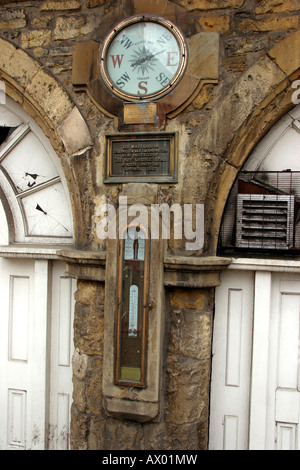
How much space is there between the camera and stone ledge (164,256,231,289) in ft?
9.46

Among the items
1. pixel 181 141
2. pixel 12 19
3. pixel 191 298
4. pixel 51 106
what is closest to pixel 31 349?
pixel 191 298

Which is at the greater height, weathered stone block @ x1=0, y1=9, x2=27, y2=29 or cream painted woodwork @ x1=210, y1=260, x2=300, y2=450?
weathered stone block @ x1=0, y1=9, x2=27, y2=29

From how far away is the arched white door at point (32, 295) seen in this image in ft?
11.8

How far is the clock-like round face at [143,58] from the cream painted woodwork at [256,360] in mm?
1476

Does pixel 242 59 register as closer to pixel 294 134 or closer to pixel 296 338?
pixel 294 134

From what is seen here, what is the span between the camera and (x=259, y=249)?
125 inches

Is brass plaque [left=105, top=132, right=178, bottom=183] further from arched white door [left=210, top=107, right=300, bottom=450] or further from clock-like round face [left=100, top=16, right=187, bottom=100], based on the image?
arched white door [left=210, top=107, right=300, bottom=450]

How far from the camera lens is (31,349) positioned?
365cm

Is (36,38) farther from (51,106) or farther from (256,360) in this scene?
(256,360)

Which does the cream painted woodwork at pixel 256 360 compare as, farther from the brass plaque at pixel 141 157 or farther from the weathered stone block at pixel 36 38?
the weathered stone block at pixel 36 38

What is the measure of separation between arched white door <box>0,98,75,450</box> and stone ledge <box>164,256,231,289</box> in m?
1.08

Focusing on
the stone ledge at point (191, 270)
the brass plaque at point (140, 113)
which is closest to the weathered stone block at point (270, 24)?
the brass plaque at point (140, 113)

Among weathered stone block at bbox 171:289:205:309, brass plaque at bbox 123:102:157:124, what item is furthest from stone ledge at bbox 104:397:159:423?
brass plaque at bbox 123:102:157:124
